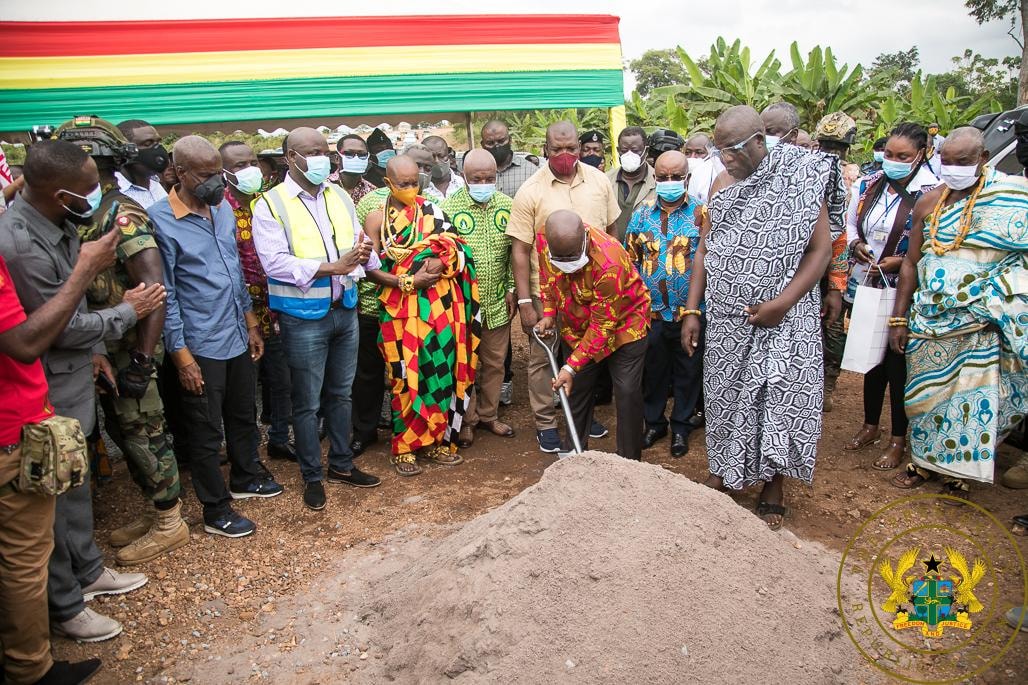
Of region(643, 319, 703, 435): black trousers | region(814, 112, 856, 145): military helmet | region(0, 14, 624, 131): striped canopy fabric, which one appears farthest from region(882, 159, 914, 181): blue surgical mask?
region(0, 14, 624, 131): striped canopy fabric

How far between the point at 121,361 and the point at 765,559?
2.99 metres

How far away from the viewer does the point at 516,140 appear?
1661cm

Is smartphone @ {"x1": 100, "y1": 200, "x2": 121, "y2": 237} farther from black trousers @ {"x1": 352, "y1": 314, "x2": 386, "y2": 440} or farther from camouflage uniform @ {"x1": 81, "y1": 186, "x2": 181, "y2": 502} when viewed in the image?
black trousers @ {"x1": 352, "y1": 314, "x2": 386, "y2": 440}

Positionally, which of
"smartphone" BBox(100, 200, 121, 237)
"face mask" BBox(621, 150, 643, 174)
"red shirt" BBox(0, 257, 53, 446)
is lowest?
"red shirt" BBox(0, 257, 53, 446)

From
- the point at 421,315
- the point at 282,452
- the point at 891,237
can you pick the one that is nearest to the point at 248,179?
the point at 421,315

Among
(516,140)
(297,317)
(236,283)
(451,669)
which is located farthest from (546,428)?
(516,140)

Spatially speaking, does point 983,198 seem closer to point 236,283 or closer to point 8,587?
point 236,283

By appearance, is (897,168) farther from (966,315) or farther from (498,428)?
(498,428)

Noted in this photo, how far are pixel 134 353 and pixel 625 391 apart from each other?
96.4 inches

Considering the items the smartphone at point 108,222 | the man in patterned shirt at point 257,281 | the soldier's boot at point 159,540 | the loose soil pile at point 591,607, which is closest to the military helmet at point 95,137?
the smartphone at point 108,222

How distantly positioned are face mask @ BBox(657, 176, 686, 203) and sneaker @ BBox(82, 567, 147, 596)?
3.50 meters

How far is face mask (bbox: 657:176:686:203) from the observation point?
174 inches

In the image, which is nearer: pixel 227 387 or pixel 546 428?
→ pixel 227 387

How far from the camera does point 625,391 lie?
3977mm
